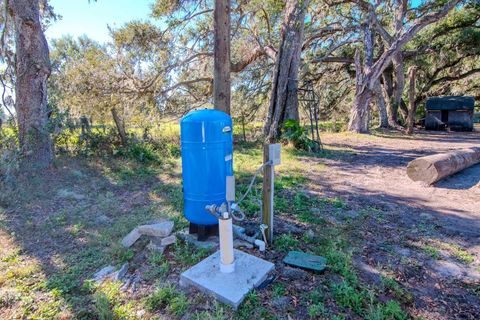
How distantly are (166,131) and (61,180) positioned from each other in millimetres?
3601

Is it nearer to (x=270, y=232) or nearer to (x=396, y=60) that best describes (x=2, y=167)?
(x=270, y=232)

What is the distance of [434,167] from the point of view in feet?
14.3

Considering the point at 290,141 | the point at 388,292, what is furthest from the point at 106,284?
the point at 290,141

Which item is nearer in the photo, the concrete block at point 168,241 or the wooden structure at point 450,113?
the concrete block at point 168,241

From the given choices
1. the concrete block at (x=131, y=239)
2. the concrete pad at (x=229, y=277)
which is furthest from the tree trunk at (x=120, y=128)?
the concrete pad at (x=229, y=277)

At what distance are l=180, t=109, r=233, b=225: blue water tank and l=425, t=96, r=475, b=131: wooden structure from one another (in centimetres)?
1319

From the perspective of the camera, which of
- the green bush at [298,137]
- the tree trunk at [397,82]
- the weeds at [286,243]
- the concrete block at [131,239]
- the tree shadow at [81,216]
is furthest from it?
the tree trunk at [397,82]

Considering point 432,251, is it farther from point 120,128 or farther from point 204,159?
point 120,128

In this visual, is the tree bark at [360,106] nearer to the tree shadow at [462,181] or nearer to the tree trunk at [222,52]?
the tree shadow at [462,181]

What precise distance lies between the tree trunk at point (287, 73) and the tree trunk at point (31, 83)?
16.9ft

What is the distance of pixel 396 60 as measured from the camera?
12258mm

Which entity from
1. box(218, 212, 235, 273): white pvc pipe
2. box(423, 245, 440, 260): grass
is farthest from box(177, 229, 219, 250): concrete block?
box(423, 245, 440, 260): grass

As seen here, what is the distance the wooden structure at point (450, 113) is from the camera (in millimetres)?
11781

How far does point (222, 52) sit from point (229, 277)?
4.77m
